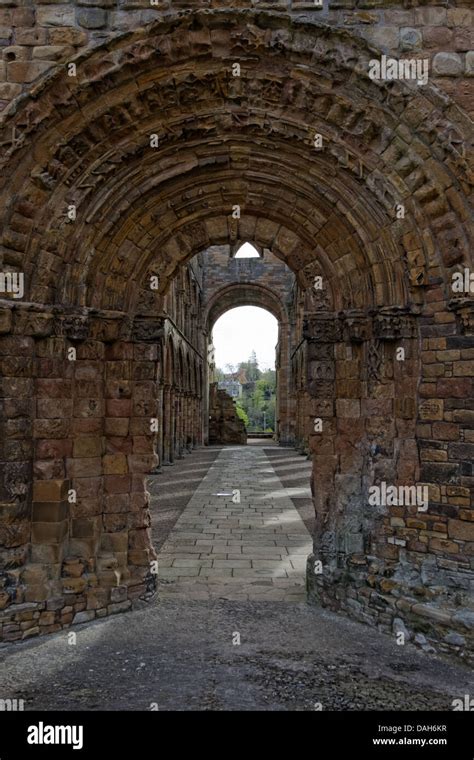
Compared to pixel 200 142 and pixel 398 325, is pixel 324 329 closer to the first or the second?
pixel 398 325

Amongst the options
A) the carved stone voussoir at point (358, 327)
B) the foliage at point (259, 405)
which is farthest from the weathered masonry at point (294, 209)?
the foliage at point (259, 405)

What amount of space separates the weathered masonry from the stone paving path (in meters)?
0.79

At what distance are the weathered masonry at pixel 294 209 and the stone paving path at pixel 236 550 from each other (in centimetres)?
79

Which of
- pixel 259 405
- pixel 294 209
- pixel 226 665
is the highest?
pixel 294 209

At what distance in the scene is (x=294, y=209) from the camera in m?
5.91

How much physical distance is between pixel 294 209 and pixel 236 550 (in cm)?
456

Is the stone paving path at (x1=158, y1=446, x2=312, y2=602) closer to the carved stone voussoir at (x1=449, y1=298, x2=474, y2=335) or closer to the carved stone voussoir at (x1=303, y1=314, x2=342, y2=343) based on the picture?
the carved stone voussoir at (x1=303, y1=314, x2=342, y2=343)

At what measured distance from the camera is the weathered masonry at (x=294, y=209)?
5.05 meters

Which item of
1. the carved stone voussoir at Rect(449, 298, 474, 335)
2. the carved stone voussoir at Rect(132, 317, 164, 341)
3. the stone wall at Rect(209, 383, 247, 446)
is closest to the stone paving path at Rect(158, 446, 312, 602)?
the carved stone voussoir at Rect(132, 317, 164, 341)

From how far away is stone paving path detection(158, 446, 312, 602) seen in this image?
6.25 meters

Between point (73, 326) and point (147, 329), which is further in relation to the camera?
point (147, 329)

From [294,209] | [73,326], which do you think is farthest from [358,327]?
[73,326]
